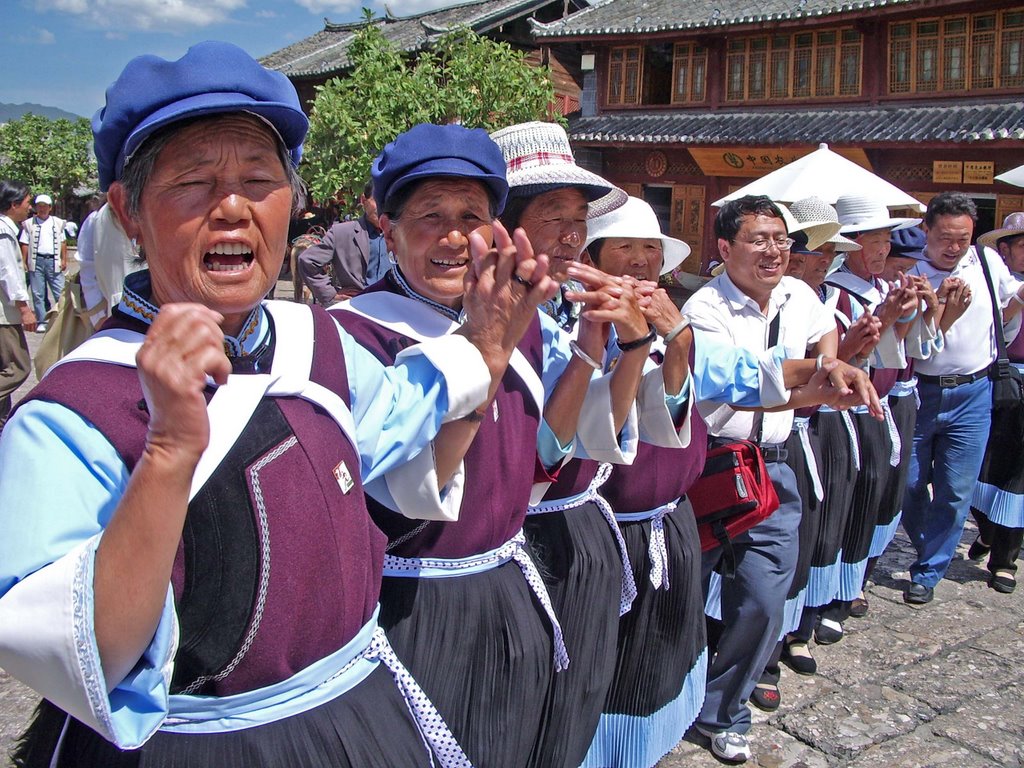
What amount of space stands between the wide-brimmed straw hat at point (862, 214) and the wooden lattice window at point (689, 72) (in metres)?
13.4

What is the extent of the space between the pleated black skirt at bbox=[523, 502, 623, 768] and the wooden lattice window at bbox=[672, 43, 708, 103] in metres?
15.8

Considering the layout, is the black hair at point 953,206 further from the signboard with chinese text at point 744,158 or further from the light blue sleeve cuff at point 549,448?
the signboard with chinese text at point 744,158

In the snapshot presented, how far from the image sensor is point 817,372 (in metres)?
2.70

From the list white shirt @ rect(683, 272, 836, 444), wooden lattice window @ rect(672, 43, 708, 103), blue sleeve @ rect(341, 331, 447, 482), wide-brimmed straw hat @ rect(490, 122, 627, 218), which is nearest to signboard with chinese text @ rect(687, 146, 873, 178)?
wooden lattice window @ rect(672, 43, 708, 103)

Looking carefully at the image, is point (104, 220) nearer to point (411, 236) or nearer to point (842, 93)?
point (411, 236)

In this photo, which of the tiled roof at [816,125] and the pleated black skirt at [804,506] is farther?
the tiled roof at [816,125]

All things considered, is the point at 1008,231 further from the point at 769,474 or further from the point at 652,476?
the point at 652,476

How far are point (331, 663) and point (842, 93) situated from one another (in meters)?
15.8

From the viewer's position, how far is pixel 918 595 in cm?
460

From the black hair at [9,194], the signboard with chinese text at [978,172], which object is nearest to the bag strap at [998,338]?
the black hair at [9,194]

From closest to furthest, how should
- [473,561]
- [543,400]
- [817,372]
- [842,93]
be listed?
1. [473,561]
2. [543,400]
3. [817,372]
4. [842,93]

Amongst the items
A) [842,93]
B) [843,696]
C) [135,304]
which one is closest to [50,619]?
[135,304]

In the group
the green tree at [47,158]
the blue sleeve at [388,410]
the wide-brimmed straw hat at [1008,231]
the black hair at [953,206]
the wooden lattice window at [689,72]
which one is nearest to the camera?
the blue sleeve at [388,410]

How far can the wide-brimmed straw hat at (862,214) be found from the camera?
416 cm
